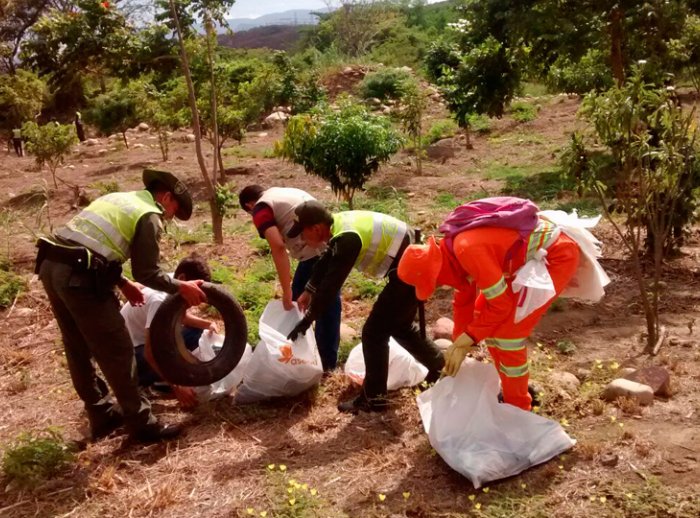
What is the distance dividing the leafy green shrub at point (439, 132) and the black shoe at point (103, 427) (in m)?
12.6

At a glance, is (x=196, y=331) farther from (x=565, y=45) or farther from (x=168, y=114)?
(x=168, y=114)

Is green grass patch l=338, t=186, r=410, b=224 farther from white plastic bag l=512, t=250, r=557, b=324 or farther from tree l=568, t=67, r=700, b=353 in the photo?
white plastic bag l=512, t=250, r=557, b=324

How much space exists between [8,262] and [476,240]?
659cm

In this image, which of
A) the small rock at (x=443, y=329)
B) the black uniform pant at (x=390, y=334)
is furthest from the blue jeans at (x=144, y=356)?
the small rock at (x=443, y=329)

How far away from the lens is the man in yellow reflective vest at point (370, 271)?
3.73 metres

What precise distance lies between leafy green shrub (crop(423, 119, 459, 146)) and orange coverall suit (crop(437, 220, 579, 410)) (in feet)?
41.8

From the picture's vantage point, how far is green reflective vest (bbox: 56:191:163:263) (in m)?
3.53

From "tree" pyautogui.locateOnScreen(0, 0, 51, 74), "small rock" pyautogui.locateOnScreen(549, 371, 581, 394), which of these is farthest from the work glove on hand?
"tree" pyautogui.locateOnScreen(0, 0, 51, 74)

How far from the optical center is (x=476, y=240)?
3076 millimetres

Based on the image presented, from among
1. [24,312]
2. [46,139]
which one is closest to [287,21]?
[46,139]

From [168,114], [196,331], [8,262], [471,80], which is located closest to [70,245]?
[196,331]

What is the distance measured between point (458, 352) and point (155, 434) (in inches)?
70.7

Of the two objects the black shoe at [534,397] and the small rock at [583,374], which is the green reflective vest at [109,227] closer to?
the black shoe at [534,397]

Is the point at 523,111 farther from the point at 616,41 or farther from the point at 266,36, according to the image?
the point at 266,36
